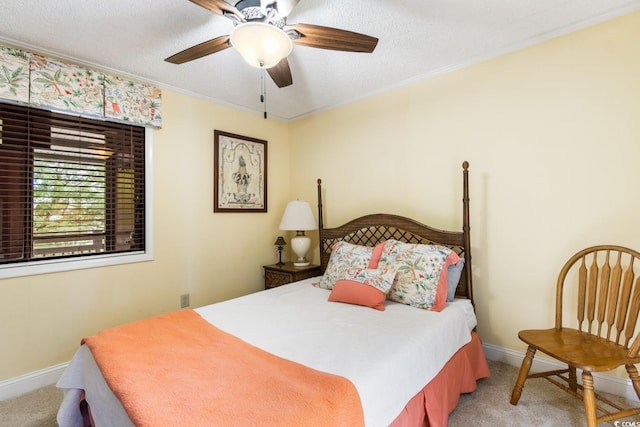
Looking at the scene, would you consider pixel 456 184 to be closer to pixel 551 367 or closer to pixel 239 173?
pixel 551 367

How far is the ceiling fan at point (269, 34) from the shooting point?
4.87 feet

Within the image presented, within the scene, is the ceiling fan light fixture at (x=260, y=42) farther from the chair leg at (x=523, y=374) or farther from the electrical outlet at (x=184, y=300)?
the electrical outlet at (x=184, y=300)

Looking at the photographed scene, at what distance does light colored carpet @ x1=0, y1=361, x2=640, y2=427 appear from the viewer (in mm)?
1759

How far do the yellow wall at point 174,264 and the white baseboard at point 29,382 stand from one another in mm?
40

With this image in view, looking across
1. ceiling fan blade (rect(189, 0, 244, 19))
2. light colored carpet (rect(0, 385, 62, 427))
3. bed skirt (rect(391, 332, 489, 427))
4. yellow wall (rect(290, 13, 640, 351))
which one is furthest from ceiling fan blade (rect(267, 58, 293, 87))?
light colored carpet (rect(0, 385, 62, 427))

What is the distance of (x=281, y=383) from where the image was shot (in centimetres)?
118

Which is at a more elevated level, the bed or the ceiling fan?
the ceiling fan

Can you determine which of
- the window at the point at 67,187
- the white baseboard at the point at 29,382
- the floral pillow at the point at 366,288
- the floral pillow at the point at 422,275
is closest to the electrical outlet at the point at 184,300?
the window at the point at 67,187

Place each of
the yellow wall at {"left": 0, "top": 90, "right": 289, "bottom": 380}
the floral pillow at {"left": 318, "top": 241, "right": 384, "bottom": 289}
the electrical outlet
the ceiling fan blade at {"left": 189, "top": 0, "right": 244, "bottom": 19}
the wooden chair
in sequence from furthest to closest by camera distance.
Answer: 1. the electrical outlet
2. the floral pillow at {"left": 318, "top": 241, "right": 384, "bottom": 289}
3. the yellow wall at {"left": 0, "top": 90, "right": 289, "bottom": 380}
4. the wooden chair
5. the ceiling fan blade at {"left": 189, "top": 0, "right": 244, "bottom": 19}

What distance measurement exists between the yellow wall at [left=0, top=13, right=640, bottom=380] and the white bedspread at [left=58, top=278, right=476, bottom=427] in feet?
2.25

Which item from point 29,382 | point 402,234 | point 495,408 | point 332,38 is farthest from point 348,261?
point 29,382

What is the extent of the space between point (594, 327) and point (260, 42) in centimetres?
273

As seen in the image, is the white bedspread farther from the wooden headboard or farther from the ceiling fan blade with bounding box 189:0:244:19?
the ceiling fan blade with bounding box 189:0:244:19

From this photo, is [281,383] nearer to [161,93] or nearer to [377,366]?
[377,366]
